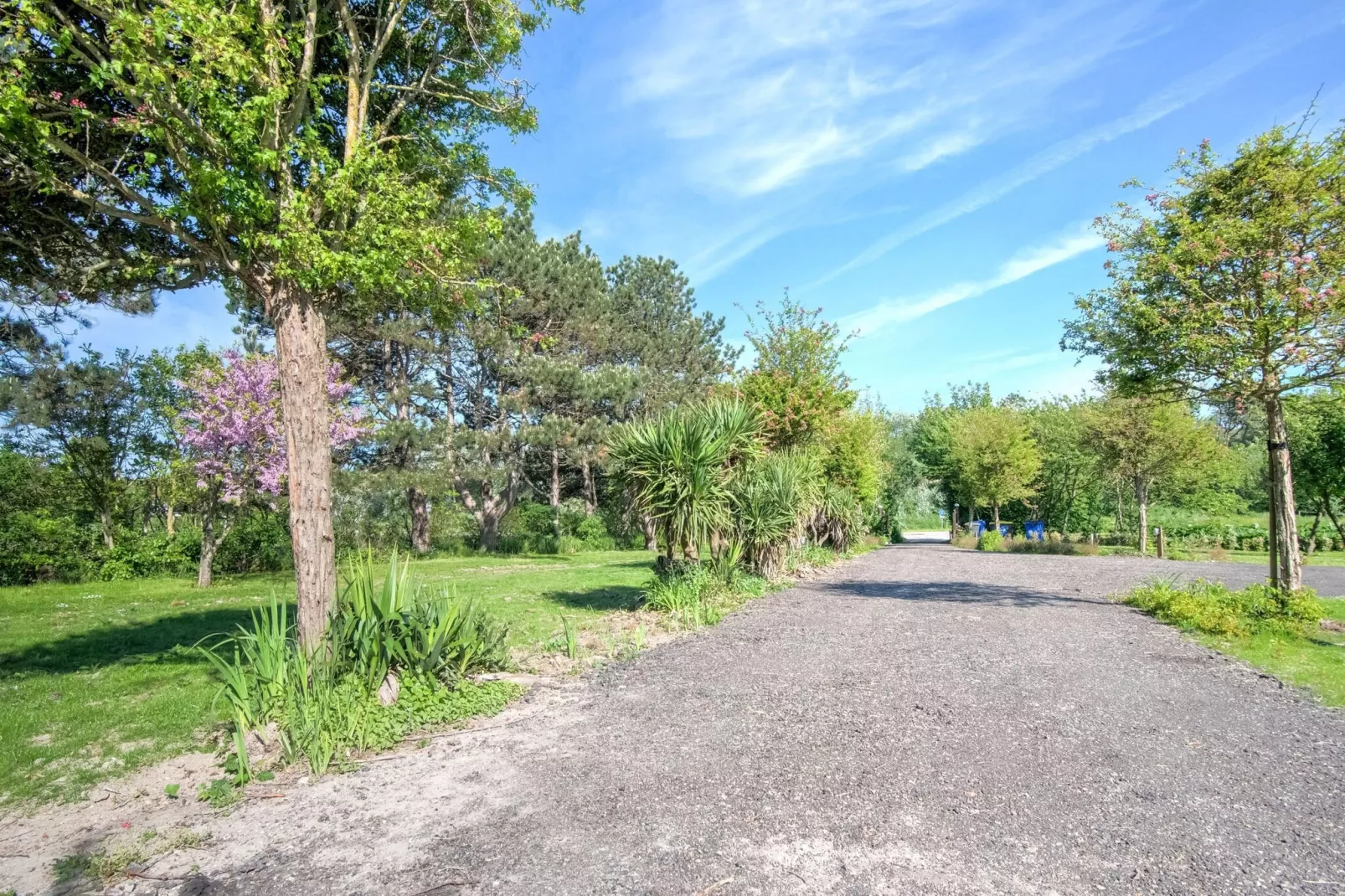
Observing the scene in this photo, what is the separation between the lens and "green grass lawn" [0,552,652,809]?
15.8 ft

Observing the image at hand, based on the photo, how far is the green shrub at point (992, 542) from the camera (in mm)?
28672

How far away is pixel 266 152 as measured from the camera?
505 cm

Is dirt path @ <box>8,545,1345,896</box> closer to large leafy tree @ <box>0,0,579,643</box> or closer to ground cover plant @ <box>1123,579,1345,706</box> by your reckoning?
ground cover plant @ <box>1123,579,1345,706</box>

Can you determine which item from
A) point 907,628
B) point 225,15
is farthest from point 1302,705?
point 225,15

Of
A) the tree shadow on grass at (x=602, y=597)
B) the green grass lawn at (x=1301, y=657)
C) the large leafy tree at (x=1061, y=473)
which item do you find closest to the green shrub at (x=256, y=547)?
the tree shadow on grass at (x=602, y=597)

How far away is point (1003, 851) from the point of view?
301cm

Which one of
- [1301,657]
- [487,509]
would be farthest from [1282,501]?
[487,509]

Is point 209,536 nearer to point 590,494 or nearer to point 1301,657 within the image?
point 1301,657

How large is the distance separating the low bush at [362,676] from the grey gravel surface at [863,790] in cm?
49

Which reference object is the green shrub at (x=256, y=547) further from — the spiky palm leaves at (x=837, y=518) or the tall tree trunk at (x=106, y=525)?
the spiky palm leaves at (x=837, y=518)

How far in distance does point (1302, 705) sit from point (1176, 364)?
17.2 feet

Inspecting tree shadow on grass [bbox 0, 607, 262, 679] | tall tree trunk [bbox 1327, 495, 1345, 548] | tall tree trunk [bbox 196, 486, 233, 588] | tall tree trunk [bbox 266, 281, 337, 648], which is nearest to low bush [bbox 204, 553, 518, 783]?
tall tree trunk [bbox 266, 281, 337, 648]

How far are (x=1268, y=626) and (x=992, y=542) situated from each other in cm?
2179

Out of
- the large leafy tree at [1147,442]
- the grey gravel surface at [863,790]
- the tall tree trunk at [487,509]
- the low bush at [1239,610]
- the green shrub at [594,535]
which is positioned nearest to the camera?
the grey gravel surface at [863,790]
